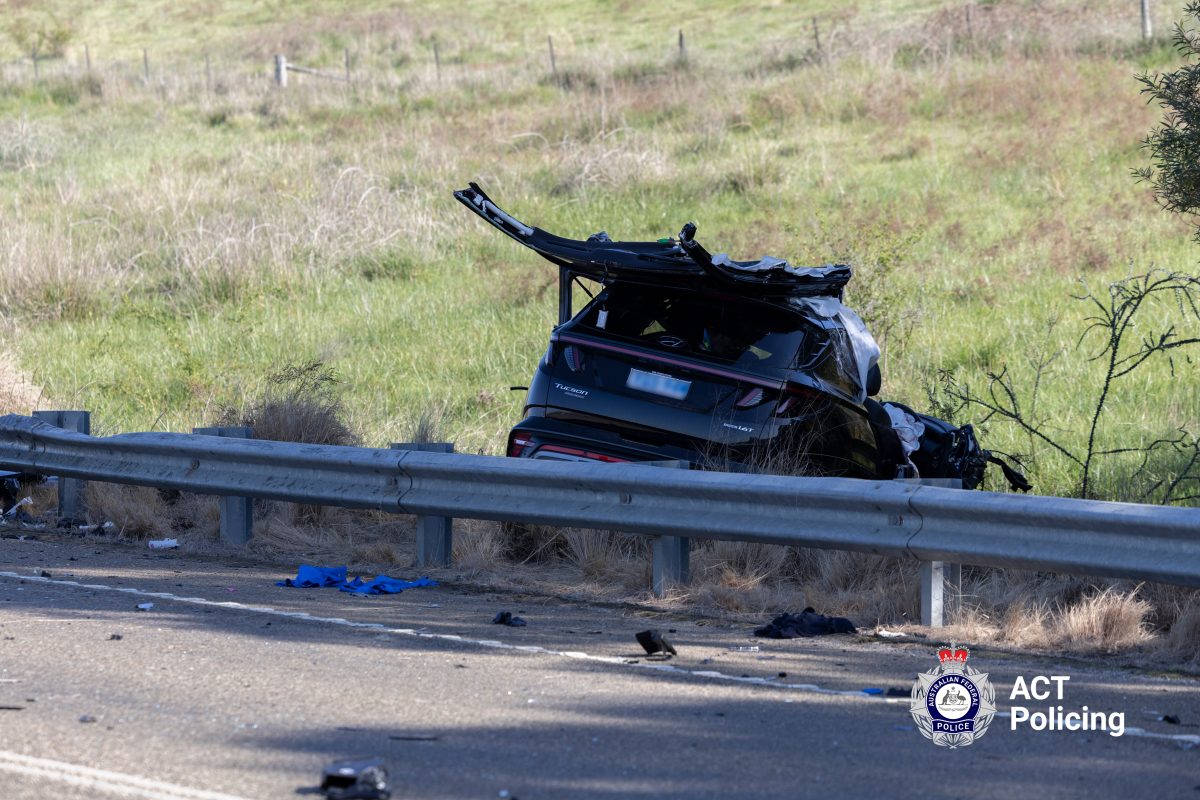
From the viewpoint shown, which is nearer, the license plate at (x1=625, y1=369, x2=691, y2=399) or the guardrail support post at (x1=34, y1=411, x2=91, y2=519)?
the license plate at (x1=625, y1=369, x2=691, y2=399)

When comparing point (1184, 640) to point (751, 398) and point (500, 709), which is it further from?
point (500, 709)

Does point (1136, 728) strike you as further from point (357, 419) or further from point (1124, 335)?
point (1124, 335)

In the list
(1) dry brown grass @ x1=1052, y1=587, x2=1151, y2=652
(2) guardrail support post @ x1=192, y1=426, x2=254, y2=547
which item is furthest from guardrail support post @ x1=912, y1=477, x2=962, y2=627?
(2) guardrail support post @ x1=192, y1=426, x2=254, y2=547

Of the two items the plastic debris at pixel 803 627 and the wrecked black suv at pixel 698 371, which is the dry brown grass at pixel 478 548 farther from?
the plastic debris at pixel 803 627

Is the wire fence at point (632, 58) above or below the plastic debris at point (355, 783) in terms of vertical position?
above

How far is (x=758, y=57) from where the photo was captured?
32.2 metres

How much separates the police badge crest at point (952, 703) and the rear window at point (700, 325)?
233cm

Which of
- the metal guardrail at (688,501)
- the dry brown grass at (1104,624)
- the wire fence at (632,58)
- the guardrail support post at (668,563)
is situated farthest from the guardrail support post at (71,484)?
the wire fence at (632,58)

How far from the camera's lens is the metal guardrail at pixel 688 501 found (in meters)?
5.88

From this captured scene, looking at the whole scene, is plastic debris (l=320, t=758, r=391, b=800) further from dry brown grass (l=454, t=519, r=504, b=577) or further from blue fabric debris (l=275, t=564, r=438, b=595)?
dry brown grass (l=454, t=519, r=504, b=577)

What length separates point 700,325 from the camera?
7.91 m

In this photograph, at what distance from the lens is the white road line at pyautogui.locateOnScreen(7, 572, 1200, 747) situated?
5.28 metres

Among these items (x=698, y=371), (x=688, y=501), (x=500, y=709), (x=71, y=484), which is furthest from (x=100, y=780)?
(x=71, y=484)

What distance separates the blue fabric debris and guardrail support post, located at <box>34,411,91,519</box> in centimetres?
275
